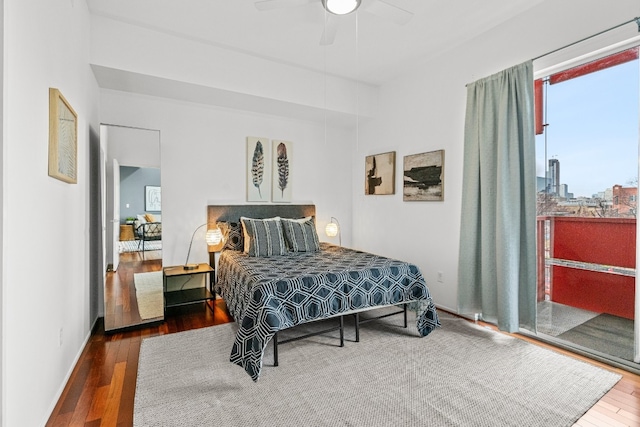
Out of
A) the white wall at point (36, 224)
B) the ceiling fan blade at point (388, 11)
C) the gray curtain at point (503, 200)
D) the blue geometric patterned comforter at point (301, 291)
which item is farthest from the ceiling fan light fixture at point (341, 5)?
the blue geometric patterned comforter at point (301, 291)

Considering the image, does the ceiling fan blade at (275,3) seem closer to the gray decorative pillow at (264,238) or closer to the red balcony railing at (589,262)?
the gray decorative pillow at (264,238)

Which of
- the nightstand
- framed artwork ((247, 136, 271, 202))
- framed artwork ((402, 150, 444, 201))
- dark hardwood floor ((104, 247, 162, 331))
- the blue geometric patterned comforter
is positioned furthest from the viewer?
framed artwork ((247, 136, 271, 202))

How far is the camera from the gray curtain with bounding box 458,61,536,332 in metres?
2.80

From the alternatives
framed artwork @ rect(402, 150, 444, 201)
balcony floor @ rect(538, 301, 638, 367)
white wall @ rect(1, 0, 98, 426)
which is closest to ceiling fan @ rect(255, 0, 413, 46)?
white wall @ rect(1, 0, 98, 426)

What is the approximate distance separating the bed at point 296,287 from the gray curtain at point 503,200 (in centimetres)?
61

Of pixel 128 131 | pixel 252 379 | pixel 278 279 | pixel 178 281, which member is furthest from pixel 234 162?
pixel 252 379

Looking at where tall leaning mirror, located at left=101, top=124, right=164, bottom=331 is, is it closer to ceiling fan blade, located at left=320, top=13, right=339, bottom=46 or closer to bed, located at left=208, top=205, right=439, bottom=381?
bed, located at left=208, top=205, right=439, bottom=381

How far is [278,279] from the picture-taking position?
251 cm

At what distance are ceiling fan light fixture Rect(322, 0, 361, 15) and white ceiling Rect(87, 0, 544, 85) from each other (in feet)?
0.38

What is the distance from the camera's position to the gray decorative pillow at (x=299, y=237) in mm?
3865

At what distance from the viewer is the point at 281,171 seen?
180 inches

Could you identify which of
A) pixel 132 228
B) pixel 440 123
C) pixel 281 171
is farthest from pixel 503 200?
pixel 132 228

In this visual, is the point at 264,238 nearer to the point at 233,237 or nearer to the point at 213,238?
the point at 233,237

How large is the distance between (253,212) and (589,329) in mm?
3642
